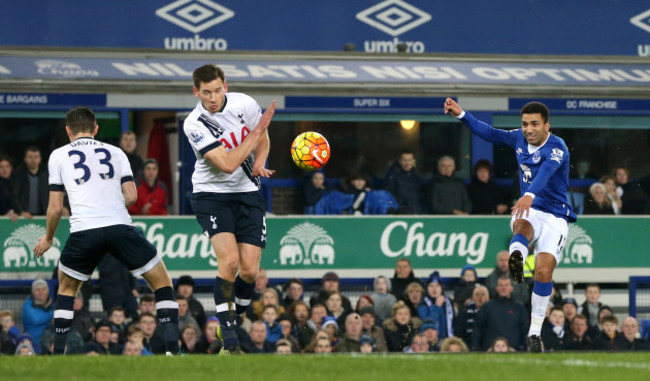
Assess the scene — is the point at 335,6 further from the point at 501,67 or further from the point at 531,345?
the point at 531,345

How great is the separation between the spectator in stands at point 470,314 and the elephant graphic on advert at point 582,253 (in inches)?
74.5

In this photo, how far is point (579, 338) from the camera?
15.7 meters

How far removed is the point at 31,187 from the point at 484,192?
554 cm

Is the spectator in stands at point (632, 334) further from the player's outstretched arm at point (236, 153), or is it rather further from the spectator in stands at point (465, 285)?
the player's outstretched arm at point (236, 153)

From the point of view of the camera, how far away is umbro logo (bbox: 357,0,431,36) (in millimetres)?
17891

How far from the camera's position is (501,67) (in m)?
17.6

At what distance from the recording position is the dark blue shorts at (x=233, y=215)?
10.4 metres

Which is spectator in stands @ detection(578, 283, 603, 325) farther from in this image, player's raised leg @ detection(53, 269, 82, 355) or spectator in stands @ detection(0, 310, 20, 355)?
player's raised leg @ detection(53, 269, 82, 355)

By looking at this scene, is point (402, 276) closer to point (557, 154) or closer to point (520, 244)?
point (520, 244)

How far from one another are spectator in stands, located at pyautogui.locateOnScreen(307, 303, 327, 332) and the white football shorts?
4383 millimetres

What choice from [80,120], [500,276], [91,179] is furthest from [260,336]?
[80,120]

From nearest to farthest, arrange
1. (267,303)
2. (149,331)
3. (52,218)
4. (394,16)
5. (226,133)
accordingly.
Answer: (52,218) < (226,133) < (149,331) < (267,303) < (394,16)

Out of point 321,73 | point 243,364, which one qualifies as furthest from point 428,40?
point 243,364

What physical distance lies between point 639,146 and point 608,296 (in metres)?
2.29
